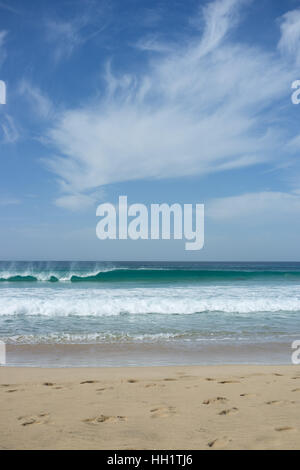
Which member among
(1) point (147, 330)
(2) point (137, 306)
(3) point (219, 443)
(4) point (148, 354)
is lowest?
(3) point (219, 443)

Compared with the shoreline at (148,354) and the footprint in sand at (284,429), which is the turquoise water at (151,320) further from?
the footprint in sand at (284,429)

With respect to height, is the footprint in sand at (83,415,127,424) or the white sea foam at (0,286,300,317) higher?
the white sea foam at (0,286,300,317)

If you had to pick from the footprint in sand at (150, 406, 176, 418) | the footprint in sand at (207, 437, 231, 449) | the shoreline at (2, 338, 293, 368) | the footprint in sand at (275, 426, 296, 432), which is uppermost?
the shoreline at (2, 338, 293, 368)

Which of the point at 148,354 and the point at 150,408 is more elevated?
the point at 148,354

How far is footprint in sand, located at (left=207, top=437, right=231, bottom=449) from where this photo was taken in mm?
3132

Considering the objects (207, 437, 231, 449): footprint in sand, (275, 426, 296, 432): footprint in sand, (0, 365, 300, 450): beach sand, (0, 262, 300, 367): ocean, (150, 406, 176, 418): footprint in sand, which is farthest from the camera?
(0, 262, 300, 367): ocean

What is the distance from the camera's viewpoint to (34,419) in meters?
3.86

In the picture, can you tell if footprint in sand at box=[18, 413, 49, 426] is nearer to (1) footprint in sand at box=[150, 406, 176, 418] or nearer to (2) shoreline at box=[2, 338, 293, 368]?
(1) footprint in sand at box=[150, 406, 176, 418]

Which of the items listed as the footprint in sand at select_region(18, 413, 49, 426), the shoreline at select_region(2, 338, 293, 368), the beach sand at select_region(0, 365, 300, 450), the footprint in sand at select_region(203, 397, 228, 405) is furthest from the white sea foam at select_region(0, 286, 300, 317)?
the footprint in sand at select_region(18, 413, 49, 426)

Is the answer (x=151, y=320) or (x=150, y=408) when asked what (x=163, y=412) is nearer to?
(x=150, y=408)

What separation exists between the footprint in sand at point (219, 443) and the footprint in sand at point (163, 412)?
2.61 feet

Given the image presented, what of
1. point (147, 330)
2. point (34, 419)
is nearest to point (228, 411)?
point (34, 419)

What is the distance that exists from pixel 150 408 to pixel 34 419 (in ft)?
4.11
